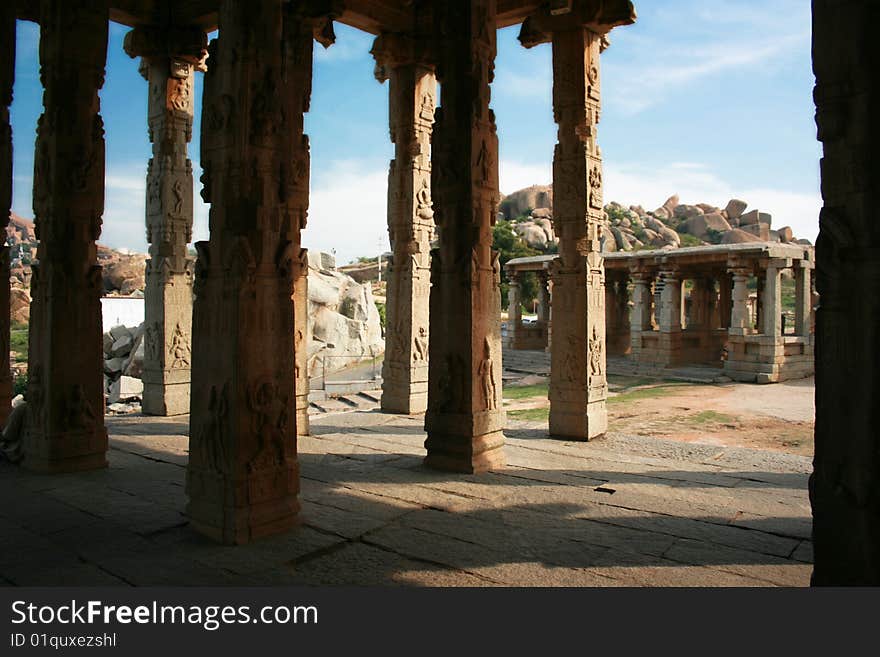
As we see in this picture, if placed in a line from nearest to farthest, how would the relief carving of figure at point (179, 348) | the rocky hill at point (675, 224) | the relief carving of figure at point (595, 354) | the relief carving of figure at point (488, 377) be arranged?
the relief carving of figure at point (488, 377) < the relief carving of figure at point (595, 354) < the relief carving of figure at point (179, 348) < the rocky hill at point (675, 224)

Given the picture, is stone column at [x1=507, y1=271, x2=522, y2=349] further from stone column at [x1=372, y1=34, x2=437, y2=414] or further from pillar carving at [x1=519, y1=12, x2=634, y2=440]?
pillar carving at [x1=519, y1=12, x2=634, y2=440]

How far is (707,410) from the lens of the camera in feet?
52.7

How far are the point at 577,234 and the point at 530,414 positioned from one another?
6.55m

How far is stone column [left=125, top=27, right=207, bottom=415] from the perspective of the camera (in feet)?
34.6

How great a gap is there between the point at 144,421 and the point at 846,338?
376 inches

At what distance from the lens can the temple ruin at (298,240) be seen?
10.8ft

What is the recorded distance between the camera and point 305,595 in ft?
11.1

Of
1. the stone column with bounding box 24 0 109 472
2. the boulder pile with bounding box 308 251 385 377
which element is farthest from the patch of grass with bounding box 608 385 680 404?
the stone column with bounding box 24 0 109 472

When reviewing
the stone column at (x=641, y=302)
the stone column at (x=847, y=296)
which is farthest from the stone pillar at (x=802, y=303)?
the stone column at (x=847, y=296)

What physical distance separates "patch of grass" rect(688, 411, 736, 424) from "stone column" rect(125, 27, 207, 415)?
10738mm

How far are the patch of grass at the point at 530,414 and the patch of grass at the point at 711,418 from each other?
10.8 feet

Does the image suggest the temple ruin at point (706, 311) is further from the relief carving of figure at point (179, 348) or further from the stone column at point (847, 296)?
the stone column at point (847, 296)

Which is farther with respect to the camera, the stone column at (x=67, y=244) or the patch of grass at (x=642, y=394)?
the patch of grass at (x=642, y=394)

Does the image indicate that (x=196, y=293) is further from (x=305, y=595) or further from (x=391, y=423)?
(x=391, y=423)
